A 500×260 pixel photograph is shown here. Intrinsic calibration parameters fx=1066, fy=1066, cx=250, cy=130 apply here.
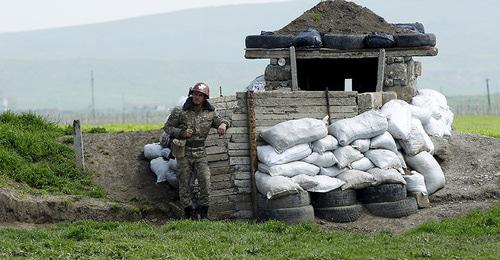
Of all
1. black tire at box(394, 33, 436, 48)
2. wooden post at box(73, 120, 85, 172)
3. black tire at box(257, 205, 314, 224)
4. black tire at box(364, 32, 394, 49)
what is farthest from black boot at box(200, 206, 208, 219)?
black tire at box(394, 33, 436, 48)

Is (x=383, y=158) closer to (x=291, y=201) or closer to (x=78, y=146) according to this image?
(x=291, y=201)

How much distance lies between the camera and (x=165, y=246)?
38.0ft

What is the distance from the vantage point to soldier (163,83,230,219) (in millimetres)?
14891

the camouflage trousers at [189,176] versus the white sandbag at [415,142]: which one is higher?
the white sandbag at [415,142]

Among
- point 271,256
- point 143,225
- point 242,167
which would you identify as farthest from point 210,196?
point 271,256

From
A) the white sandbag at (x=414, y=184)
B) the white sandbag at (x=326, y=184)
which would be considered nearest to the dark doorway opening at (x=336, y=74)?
the white sandbag at (x=414, y=184)

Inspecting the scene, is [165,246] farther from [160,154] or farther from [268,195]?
[160,154]

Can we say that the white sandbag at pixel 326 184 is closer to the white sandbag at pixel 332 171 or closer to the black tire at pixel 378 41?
the white sandbag at pixel 332 171

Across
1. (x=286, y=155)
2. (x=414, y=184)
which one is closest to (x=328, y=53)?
(x=414, y=184)

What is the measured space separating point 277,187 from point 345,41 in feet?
15.0

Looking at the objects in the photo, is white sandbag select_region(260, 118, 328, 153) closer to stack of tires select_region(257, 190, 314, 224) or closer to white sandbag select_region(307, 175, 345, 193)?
white sandbag select_region(307, 175, 345, 193)

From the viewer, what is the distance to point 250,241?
40.1 feet

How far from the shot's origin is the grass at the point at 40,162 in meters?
16.2

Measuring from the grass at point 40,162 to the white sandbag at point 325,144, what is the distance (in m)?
3.37
